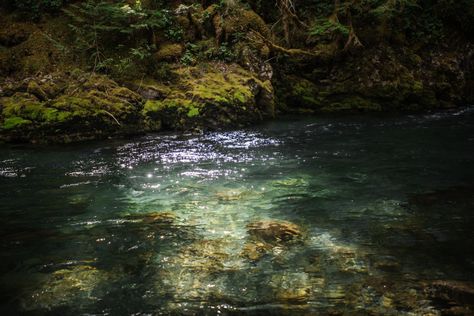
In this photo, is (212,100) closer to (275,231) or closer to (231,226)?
(231,226)

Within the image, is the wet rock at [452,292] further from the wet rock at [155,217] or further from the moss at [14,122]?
the moss at [14,122]

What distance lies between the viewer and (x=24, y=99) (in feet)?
38.4

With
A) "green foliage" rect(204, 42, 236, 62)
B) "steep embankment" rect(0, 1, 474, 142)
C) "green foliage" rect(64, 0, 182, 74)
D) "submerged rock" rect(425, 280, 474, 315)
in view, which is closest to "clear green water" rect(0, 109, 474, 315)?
"submerged rock" rect(425, 280, 474, 315)

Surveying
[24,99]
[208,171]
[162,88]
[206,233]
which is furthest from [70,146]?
[206,233]

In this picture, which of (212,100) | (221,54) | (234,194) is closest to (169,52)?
(221,54)

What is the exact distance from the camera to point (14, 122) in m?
11.1

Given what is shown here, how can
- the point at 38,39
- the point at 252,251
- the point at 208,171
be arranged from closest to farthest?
the point at 252,251 < the point at 208,171 < the point at 38,39

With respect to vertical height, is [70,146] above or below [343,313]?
above

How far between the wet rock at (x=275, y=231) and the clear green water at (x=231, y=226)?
12 centimetres

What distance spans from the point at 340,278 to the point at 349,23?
49.0 ft

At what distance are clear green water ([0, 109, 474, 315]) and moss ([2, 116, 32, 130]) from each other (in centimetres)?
89

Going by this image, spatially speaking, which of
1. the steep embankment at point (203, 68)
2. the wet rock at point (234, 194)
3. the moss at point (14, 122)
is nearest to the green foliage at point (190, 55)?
the steep embankment at point (203, 68)

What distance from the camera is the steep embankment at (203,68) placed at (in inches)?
473

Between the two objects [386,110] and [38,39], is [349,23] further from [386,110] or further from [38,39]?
[38,39]
